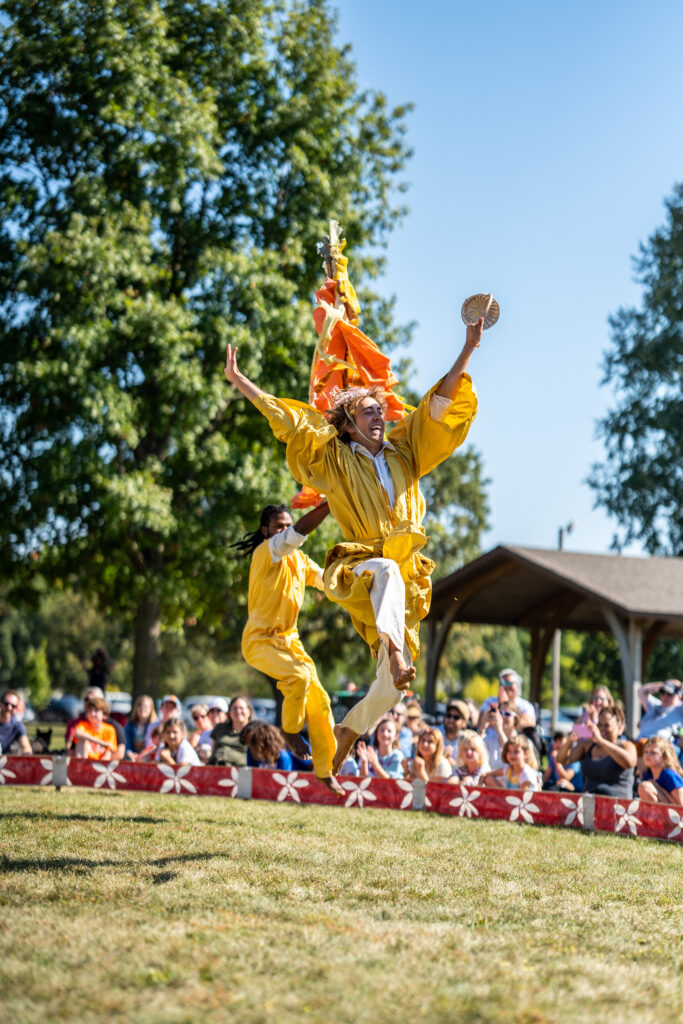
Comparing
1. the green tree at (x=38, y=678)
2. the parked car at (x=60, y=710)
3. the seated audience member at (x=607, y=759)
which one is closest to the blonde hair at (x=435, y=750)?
the seated audience member at (x=607, y=759)

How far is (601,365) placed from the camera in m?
36.4

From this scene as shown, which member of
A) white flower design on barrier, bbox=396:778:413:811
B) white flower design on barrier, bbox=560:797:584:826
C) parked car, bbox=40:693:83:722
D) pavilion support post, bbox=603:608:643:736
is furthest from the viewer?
parked car, bbox=40:693:83:722

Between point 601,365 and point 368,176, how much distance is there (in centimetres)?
1681

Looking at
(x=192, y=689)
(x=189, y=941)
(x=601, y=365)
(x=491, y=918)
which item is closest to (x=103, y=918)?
(x=189, y=941)

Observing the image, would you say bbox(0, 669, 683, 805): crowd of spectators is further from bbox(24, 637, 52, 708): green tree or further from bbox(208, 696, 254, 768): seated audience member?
bbox(24, 637, 52, 708): green tree

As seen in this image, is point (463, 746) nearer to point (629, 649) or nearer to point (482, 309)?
point (482, 309)

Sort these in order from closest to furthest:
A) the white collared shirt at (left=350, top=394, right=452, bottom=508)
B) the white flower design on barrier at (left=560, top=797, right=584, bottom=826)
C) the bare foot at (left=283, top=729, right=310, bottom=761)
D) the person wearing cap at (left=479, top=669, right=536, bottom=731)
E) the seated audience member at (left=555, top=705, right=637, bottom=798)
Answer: the white collared shirt at (left=350, top=394, right=452, bottom=508), the bare foot at (left=283, top=729, right=310, bottom=761), the white flower design on barrier at (left=560, top=797, right=584, bottom=826), the seated audience member at (left=555, top=705, right=637, bottom=798), the person wearing cap at (left=479, top=669, right=536, bottom=731)

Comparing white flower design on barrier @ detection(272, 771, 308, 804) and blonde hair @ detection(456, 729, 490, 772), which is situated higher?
blonde hair @ detection(456, 729, 490, 772)

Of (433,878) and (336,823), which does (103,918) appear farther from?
(336,823)

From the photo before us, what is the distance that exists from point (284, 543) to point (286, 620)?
672 millimetres

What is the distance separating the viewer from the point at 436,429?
20.8 feet

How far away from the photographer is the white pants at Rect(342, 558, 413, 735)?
18.7 feet

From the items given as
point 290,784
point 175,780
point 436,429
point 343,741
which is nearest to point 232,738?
point 175,780

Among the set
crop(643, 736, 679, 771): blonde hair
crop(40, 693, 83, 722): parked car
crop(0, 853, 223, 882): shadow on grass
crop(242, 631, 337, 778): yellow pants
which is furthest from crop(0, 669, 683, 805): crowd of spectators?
crop(40, 693, 83, 722): parked car
